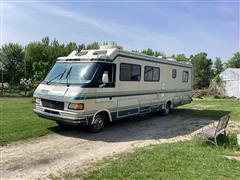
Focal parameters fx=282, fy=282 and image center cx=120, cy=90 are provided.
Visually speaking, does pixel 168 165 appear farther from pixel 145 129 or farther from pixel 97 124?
pixel 145 129

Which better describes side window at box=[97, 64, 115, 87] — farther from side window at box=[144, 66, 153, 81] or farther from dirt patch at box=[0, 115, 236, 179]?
side window at box=[144, 66, 153, 81]

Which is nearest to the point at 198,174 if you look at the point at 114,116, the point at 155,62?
the point at 114,116

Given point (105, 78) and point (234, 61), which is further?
point (234, 61)

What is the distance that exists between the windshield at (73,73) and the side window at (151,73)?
3304 mm

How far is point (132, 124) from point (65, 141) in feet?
12.8

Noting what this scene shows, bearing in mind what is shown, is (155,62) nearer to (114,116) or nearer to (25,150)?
(114,116)

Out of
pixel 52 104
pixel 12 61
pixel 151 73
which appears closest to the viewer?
pixel 52 104

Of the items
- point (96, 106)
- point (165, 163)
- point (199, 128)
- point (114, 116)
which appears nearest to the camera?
point (165, 163)

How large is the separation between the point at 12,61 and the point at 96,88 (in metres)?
31.7

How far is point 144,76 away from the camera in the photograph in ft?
39.1

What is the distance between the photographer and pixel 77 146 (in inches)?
312

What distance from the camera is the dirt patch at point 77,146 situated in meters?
6.09

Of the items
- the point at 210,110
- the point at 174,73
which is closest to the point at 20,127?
the point at 174,73

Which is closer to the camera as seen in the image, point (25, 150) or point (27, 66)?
point (25, 150)
